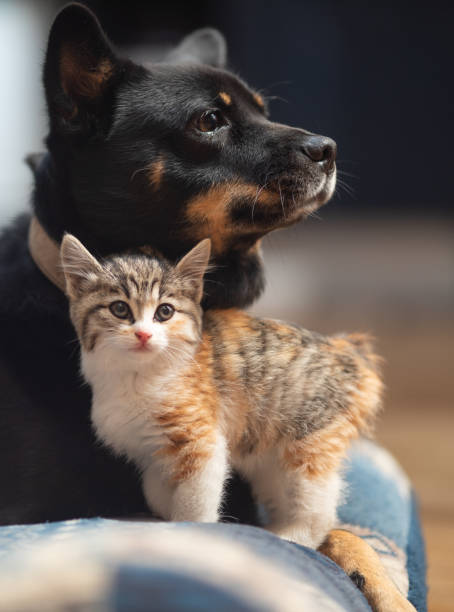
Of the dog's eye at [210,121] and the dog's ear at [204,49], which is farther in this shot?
the dog's ear at [204,49]

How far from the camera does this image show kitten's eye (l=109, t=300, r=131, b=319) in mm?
983

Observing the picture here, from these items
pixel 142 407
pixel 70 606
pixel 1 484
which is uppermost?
pixel 142 407

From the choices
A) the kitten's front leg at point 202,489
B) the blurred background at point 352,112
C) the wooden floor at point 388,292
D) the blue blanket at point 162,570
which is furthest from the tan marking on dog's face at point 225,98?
the blurred background at point 352,112

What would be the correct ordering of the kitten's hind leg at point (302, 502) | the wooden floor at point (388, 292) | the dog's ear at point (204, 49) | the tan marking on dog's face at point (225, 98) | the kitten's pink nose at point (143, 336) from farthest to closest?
1. the wooden floor at point (388, 292)
2. the dog's ear at point (204, 49)
3. the tan marking on dog's face at point (225, 98)
4. the kitten's hind leg at point (302, 502)
5. the kitten's pink nose at point (143, 336)

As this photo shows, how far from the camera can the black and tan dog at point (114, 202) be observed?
1104 millimetres

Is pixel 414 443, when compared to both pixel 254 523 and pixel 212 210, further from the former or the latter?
pixel 212 210

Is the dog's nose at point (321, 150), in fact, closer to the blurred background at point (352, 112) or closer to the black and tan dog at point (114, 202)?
the black and tan dog at point (114, 202)

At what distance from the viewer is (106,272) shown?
3.31 feet

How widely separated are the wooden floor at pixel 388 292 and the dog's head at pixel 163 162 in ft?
6.52

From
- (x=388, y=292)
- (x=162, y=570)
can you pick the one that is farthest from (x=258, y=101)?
(x=388, y=292)

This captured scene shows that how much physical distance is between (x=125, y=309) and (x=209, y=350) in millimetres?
153

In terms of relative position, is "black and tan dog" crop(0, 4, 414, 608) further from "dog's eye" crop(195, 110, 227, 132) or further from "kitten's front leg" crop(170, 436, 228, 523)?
"kitten's front leg" crop(170, 436, 228, 523)

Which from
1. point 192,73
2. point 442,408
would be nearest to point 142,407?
point 192,73

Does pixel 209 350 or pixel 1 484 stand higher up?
pixel 209 350
